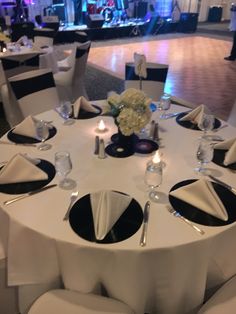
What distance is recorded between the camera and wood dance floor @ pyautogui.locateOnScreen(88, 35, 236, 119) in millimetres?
4734

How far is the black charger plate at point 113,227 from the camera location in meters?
1.12

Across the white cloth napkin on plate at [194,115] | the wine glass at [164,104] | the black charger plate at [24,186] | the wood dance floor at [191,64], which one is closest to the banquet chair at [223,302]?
the black charger plate at [24,186]

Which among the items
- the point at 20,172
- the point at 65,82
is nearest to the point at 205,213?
the point at 20,172

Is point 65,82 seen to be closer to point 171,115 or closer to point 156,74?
point 156,74

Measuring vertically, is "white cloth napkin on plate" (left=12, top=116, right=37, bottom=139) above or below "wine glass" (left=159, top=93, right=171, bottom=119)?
below

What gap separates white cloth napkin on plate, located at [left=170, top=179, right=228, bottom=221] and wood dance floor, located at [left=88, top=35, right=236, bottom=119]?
2.95 m

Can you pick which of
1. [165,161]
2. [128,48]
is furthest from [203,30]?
[165,161]

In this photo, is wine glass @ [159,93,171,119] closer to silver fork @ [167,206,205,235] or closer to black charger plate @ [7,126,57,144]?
black charger plate @ [7,126,57,144]

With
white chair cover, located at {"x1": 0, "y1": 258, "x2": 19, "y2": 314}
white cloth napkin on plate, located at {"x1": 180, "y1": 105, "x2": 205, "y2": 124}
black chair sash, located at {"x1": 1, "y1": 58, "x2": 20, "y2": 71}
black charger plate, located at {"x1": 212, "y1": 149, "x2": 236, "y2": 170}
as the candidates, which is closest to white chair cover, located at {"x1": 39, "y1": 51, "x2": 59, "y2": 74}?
black chair sash, located at {"x1": 1, "y1": 58, "x2": 20, "y2": 71}

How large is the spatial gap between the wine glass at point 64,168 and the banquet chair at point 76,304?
0.47 m

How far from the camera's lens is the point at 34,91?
248 centimetres

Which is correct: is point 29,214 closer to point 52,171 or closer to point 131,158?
point 52,171

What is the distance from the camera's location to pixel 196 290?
3.95ft

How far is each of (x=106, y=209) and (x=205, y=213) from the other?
43cm
